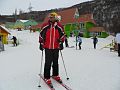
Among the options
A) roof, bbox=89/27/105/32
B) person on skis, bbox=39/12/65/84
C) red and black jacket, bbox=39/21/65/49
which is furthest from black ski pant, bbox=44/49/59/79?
roof, bbox=89/27/105/32

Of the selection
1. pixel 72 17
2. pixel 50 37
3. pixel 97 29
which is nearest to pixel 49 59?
pixel 50 37

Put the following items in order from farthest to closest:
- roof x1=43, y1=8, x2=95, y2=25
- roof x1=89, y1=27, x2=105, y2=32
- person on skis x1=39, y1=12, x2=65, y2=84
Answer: roof x1=43, y1=8, x2=95, y2=25 < roof x1=89, y1=27, x2=105, y2=32 < person on skis x1=39, y1=12, x2=65, y2=84

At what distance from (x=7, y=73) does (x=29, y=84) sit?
1.83 m

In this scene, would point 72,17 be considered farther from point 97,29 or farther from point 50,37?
point 50,37

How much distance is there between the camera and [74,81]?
7.06 meters

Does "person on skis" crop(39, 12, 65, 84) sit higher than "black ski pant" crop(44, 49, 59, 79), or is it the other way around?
"person on skis" crop(39, 12, 65, 84)

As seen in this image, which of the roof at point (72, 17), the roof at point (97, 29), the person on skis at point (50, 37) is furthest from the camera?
the roof at point (72, 17)

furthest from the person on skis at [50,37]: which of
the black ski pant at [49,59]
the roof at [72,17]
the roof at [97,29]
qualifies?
the roof at [72,17]

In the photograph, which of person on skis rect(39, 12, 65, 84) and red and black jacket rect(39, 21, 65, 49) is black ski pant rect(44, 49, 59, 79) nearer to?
person on skis rect(39, 12, 65, 84)

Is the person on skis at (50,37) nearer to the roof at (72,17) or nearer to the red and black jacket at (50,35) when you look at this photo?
the red and black jacket at (50,35)

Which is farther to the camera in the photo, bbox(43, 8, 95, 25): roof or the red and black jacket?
bbox(43, 8, 95, 25): roof

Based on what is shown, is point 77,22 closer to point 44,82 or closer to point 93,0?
point 93,0

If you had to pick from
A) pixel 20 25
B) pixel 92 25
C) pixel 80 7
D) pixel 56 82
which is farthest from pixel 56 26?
pixel 20 25

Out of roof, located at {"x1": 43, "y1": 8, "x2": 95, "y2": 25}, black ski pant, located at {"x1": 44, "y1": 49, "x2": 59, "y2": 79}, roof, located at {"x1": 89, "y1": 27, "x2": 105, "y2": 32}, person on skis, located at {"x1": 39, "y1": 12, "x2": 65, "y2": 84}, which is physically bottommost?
black ski pant, located at {"x1": 44, "y1": 49, "x2": 59, "y2": 79}
